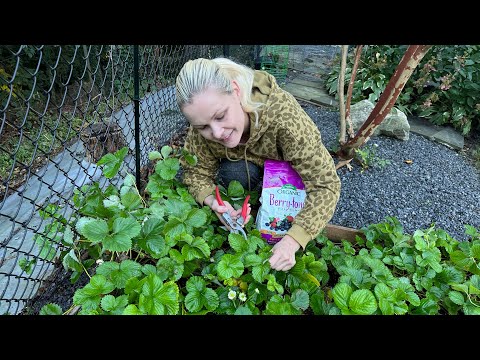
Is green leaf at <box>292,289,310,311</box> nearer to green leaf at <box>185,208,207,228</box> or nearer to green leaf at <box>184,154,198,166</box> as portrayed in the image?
green leaf at <box>185,208,207,228</box>

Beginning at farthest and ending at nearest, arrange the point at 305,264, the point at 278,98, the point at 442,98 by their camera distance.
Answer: the point at 442,98 → the point at 278,98 → the point at 305,264

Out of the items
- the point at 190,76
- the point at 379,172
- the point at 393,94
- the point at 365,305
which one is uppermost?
the point at 190,76

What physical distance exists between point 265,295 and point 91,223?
2.48 ft

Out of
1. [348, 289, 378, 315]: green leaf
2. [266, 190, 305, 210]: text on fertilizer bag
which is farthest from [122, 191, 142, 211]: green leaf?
[348, 289, 378, 315]: green leaf

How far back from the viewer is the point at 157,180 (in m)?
1.93

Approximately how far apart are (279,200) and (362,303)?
76 cm

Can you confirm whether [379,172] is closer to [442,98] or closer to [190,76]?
[442,98]

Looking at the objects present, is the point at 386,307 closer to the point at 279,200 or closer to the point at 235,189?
the point at 279,200

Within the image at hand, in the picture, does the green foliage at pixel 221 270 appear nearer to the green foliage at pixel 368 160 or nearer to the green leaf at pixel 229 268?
the green leaf at pixel 229 268

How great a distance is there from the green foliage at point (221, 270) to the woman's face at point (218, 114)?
0.37 m

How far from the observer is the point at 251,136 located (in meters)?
1.78

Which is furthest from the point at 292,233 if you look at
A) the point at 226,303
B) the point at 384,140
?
the point at 384,140

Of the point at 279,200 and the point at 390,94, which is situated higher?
the point at 390,94

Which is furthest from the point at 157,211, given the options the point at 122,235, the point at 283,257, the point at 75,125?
the point at 75,125
